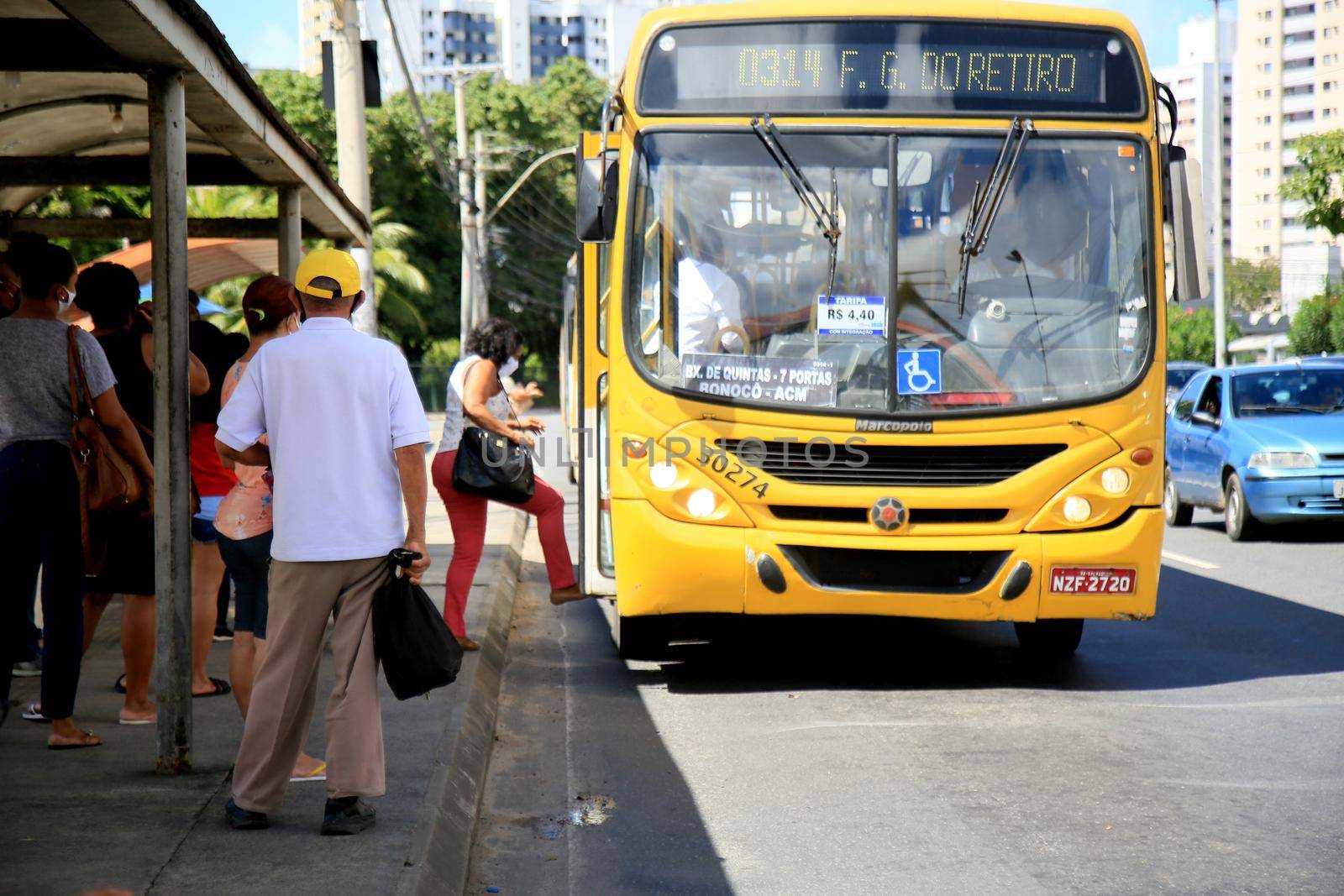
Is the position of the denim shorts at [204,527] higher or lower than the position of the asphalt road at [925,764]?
higher

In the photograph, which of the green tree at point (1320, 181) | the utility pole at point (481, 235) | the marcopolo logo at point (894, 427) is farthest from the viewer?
the utility pole at point (481, 235)

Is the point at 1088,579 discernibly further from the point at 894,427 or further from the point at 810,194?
the point at 810,194

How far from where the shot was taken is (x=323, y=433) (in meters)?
4.78

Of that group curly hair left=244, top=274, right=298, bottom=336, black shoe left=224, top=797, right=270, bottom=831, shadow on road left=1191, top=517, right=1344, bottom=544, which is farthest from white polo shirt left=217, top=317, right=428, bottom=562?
shadow on road left=1191, top=517, right=1344, bottom=544

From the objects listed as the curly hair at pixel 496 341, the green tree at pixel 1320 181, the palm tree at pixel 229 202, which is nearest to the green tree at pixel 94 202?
the palm tree at pixel 229 202

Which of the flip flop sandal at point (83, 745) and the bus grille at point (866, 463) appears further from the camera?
the bus grille at point (866, 463)

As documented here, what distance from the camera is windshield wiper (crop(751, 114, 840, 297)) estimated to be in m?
7.48

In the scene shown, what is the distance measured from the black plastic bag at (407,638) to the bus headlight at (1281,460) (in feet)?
36.7

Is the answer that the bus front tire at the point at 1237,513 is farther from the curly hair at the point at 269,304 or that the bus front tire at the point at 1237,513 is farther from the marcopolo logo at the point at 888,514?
the curly hair at the point at 269,304

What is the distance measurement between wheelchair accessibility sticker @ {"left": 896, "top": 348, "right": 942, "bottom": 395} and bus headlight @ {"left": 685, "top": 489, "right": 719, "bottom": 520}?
1.03 m

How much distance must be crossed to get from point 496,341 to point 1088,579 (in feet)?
11.2

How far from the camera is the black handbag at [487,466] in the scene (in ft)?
27.7

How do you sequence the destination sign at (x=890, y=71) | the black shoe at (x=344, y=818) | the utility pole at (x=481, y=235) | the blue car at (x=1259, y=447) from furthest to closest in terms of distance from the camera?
the utility pole at (x=481, y=235), the blue car at (x=1259, y=447), the destination sign at (x=890, y=71), the black shoe at (x=344, y=818)

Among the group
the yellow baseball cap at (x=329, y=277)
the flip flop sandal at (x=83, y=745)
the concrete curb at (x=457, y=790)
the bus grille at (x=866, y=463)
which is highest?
the yellow baseball cap at (x=329, y=277)
